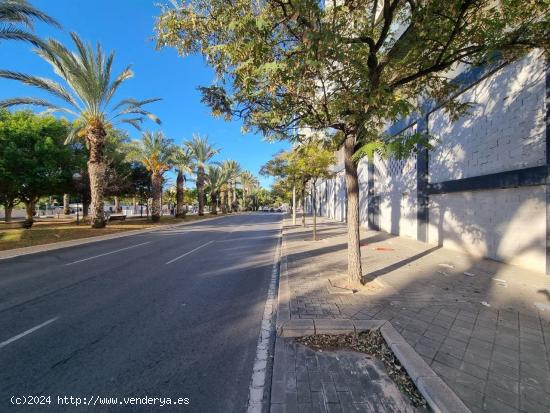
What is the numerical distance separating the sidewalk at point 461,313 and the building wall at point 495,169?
1013 millimetres

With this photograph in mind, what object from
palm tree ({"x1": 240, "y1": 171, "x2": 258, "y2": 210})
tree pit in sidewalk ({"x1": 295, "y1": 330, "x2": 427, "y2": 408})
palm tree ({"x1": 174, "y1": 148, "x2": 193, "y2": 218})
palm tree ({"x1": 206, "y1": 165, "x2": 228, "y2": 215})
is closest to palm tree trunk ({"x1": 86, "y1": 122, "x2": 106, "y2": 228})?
palm tree ({"x1": 174, "y1": 148, "x2": 193, "y2": 218})

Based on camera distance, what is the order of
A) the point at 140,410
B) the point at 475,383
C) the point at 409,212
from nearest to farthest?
the point at 140,410 < the point at 475,383 < the point at 409,212

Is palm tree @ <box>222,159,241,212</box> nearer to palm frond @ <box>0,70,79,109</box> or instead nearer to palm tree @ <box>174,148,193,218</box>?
palm tree @ <box>174,148,193,218</box>

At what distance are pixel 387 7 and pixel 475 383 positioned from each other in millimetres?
5664

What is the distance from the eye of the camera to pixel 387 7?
5.02 meters

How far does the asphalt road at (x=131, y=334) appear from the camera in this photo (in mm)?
2996

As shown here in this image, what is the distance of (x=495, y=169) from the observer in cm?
880

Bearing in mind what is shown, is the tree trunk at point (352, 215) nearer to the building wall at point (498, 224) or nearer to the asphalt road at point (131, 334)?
the asphalt road at point (131, 334)

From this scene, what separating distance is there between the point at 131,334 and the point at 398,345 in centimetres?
373

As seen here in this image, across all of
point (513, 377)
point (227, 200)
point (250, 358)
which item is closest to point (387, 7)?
point (513, 377)

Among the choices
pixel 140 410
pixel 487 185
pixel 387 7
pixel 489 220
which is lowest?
pixel 140 410

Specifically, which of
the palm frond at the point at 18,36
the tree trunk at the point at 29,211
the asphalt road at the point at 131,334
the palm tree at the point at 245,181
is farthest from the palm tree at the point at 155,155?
the palm tree at the point at 245,181

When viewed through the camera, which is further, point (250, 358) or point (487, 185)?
point (487, 185)

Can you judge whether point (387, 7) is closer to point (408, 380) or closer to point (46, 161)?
point (408, 380)
